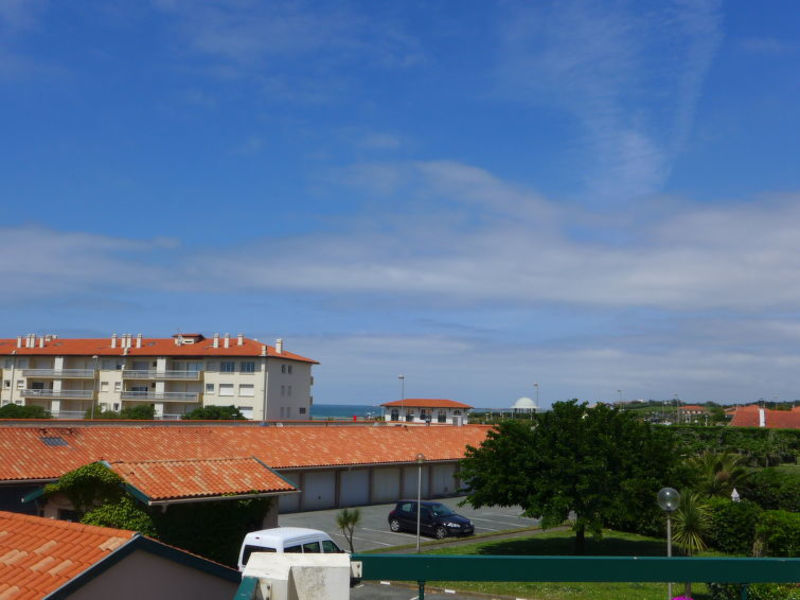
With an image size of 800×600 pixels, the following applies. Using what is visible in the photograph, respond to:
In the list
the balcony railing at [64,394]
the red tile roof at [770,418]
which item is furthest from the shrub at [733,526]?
the balcony railing at [64,394]

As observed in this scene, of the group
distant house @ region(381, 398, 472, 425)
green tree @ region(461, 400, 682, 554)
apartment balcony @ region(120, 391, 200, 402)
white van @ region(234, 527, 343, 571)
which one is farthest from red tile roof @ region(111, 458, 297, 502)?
distant house @ region(381, 398, 472, 425)

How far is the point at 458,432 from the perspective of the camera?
60031mm

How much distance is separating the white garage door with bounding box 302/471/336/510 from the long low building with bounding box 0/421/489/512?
0.20 ft


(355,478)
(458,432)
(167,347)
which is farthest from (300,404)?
(355,478)

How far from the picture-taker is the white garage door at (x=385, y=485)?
4919cm

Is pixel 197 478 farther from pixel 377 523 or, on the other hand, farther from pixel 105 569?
pixel 105 569

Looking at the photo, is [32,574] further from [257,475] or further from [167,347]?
[167,347]

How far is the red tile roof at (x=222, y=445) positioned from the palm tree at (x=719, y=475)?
62.6 feet

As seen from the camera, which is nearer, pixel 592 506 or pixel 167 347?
pixel 592 506

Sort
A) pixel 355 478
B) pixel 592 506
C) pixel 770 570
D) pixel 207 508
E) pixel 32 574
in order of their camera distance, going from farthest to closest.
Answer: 1. pixel 355 478
2. pixel 592 506
3. pixel 207 508
4. pixel 32 574
5. pixel 770 570

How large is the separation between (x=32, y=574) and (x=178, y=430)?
113 feet

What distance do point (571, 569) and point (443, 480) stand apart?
52.1m

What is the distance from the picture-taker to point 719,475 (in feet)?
124

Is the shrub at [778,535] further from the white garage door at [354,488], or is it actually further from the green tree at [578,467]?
the white garage door at [354,488]
